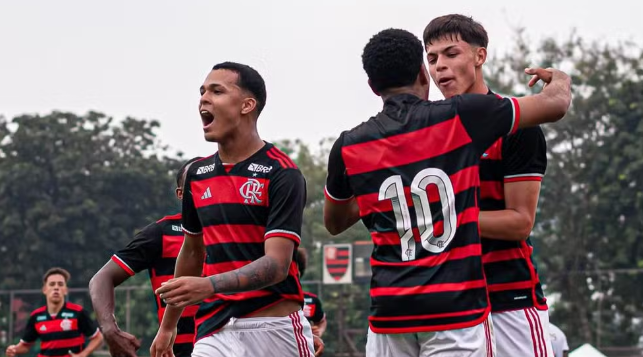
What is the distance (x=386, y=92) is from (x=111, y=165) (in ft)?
187

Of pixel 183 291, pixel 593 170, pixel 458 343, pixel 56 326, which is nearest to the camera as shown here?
pixel 458 343

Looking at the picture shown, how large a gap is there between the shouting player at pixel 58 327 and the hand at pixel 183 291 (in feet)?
39.1

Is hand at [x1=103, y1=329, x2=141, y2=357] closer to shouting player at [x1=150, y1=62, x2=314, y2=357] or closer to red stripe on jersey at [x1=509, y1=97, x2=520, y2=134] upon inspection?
shouting player at [x1=150, y1=62, x2=314, y2=357]

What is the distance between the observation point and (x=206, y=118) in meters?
6.15

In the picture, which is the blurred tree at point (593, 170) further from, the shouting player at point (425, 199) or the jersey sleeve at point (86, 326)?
the shouting player at point (425, 199)

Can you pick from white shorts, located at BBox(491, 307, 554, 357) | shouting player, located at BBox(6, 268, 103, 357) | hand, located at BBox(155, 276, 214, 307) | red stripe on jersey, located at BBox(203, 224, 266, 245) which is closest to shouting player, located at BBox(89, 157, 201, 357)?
red stripe on jersey, located at BBox(203, 224, 266, 245)

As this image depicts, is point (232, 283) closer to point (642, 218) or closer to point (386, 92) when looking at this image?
point (386, 92)

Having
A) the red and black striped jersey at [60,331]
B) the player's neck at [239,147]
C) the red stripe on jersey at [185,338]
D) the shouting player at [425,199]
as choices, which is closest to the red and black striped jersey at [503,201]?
the shouting player at [425,199]

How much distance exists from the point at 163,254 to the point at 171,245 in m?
0.09

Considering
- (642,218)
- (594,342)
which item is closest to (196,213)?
(594,342)

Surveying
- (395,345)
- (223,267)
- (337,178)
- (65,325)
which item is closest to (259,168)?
(223,267)

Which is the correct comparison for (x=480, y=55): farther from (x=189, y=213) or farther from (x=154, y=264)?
(x=154, y=264)

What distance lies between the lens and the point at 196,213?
20.9ft

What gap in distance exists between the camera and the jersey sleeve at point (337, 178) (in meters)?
4.98
